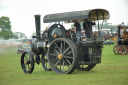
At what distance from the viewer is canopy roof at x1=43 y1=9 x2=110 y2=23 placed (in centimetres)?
912

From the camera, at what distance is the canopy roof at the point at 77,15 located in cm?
912

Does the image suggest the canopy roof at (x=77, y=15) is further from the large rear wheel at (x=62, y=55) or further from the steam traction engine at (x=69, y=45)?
the large rear wheel at (x=62, y=55)

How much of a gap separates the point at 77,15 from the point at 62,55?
1682mm

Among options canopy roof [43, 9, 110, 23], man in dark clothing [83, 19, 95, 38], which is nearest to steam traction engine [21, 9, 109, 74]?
canopy roof [43, 9, 110, 23]

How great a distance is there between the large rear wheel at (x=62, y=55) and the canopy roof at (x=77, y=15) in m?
0.90

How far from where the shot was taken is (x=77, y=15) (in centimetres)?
928

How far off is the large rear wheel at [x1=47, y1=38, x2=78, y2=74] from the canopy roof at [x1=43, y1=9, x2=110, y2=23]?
2.96 ft

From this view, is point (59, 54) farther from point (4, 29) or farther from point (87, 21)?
point (4, 29)

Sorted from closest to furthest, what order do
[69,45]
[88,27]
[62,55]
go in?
[69,45], [62,55], [88,27]

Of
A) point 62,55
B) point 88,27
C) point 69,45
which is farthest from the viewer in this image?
point 88,27

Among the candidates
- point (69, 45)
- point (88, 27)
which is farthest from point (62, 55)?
point (88, 27)

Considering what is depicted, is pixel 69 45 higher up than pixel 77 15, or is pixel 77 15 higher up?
pixel 77 15

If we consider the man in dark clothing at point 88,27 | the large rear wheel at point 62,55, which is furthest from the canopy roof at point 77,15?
the large rear wheel at point 62,55

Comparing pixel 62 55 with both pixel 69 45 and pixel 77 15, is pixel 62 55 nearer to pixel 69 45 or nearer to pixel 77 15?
pixel 69 45
